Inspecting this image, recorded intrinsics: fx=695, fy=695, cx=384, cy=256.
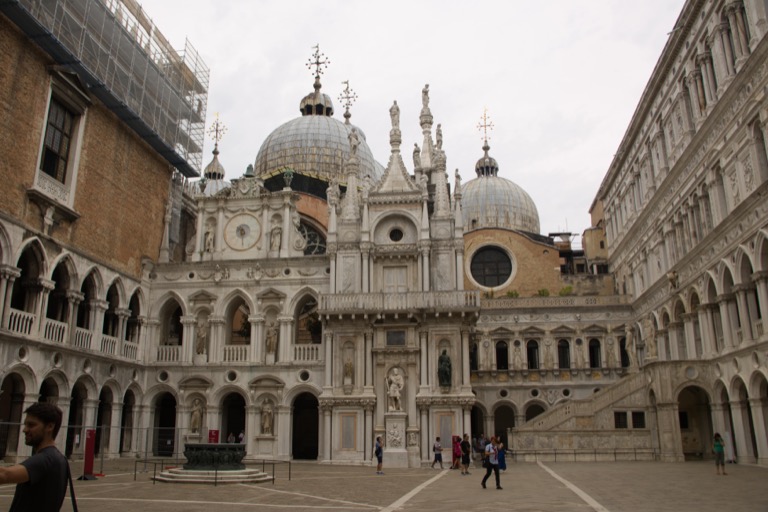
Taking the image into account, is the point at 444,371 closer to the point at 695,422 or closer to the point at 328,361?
the point at 328,361

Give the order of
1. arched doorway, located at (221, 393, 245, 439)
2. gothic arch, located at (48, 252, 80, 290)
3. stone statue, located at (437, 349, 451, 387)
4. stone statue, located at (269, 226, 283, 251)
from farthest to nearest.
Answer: arched doorway, located at (221, 393, 245, 439), stone statue, located at (269, 226, 283, 251), stone statue, located at (437, 349, 451, 387), gothic arch, located at (48, 252, 80, 290)

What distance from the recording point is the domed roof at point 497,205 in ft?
199

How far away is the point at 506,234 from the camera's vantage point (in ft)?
158

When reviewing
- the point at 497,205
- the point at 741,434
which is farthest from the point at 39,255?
the point at 497,205

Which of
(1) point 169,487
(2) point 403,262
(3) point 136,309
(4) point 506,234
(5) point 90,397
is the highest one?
(4) point 506,234

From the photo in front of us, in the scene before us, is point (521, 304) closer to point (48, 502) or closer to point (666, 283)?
point (666, 283)

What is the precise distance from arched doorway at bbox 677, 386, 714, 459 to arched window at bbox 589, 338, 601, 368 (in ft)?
28.8

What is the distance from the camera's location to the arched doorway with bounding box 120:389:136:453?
1264 inches

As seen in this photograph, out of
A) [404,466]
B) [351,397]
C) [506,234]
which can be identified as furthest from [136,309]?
[506,234]

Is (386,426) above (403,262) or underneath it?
underneath

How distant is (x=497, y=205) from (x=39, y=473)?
57868mm

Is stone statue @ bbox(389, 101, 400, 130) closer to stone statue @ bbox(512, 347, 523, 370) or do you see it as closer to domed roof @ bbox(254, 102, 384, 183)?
domed roof @ bbox(254, 102, 384, 183)

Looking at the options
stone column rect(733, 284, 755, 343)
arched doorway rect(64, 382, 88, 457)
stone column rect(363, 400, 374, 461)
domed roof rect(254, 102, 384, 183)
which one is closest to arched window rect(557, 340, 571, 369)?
stone column rect(363, 400, 374, 461)

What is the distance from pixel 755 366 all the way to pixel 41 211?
87.1 feet
